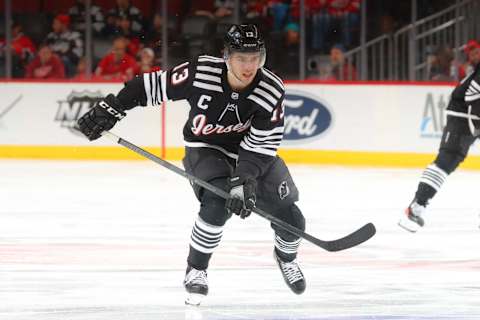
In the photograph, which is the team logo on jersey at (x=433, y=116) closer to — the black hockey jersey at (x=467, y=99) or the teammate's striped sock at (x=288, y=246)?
the black hockey jersey at (x=467, y=99)

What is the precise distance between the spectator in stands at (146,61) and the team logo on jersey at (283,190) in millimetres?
7308

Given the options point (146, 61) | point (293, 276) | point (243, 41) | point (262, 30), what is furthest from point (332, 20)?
point (243, 41)

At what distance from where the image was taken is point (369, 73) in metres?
11.6

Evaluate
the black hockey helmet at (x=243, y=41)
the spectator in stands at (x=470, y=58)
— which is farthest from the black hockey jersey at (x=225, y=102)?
the spectator in stands at (x=470, y=58)

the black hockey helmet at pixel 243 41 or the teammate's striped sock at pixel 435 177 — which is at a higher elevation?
the black hockey helmet at pixel 243 41

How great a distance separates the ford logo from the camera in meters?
11.4

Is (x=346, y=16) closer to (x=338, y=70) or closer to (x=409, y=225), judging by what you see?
(x=338, y=70)

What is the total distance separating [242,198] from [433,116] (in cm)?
683

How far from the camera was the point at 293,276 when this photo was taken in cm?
491

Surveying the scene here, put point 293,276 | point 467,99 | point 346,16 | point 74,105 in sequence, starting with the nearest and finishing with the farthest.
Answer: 1. point 293,276
2. point 467,99
3. point 74,105
4. point 346,16

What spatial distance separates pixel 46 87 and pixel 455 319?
7.93m

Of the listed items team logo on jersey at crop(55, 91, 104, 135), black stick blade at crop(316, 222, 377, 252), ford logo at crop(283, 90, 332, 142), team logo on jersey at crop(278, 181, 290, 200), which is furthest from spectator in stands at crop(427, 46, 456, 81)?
team logo on jersey at crop(278, 181, 290, 200)

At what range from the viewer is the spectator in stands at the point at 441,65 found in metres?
11.4

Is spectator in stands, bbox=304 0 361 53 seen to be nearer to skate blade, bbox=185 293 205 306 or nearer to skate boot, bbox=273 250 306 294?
skate boot, bbox=273 250 306 294
